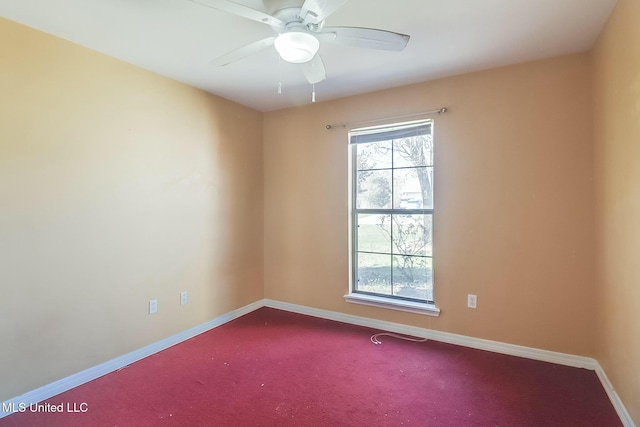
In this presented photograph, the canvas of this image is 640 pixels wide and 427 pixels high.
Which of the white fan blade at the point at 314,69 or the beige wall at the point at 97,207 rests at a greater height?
the white fan blade at the point at 314,69

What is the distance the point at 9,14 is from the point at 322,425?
2.93 m

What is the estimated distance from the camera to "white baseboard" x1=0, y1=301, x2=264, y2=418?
192 centimetres

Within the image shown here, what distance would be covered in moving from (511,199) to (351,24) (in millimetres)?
1786

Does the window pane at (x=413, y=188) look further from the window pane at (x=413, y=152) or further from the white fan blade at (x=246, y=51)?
the white fan blade at (x=246, y=51)

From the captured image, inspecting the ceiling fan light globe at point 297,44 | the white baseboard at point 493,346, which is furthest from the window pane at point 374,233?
the ceiling fan light globe at point 297,44

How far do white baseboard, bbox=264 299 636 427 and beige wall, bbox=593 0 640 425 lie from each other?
0.08 m

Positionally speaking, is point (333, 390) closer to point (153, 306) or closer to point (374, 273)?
point (374, 273)

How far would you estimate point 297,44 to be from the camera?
1.58 m

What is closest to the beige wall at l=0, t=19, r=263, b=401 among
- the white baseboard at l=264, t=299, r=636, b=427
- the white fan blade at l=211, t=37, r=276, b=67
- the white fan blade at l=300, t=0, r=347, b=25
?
the white fan blade at l=211, t=37, r=276, b=67

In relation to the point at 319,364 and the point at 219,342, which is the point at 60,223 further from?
the point at 319,364

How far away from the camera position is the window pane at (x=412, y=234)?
293cm

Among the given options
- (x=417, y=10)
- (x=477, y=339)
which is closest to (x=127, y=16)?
(x=417, y=10)

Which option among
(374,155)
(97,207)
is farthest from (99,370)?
(374,155)

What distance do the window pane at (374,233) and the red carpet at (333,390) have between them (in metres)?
0.89
